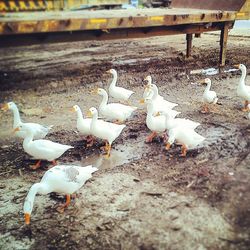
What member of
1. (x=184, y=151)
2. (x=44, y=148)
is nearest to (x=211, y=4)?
(x=184, y=151)

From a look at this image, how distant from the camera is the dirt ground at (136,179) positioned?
360 cm

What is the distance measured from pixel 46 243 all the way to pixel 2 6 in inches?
362

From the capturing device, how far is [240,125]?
19.9 feet

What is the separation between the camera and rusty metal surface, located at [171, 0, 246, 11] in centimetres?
940


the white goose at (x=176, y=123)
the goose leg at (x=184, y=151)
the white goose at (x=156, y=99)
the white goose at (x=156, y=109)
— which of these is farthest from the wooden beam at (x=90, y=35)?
the goose leg at (x=184, y=151)

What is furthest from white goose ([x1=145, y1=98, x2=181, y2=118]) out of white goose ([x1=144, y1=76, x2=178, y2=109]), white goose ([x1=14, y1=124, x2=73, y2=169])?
white goose ([x1=14, y1=124, x2=73, y2=169])

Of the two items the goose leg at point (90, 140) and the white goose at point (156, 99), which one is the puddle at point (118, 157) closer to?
the goose leg at point (90, 140)

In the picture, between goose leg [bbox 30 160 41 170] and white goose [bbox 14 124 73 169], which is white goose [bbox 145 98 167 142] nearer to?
white goose [bbox 14 124 73 169]

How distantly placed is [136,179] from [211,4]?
301 inches

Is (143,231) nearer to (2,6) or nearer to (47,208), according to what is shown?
(47,208)

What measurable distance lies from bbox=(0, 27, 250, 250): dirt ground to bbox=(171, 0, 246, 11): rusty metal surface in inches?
80.3

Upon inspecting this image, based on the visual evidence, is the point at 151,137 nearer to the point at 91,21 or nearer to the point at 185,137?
the point at 185,137

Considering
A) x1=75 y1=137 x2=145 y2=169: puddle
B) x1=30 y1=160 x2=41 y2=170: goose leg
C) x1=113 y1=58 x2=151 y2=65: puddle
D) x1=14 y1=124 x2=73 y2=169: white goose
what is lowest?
x1=75 y1=137 x2=145 y2=169: puddle

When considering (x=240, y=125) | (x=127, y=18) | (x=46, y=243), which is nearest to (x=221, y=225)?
(x=46, y=243)
